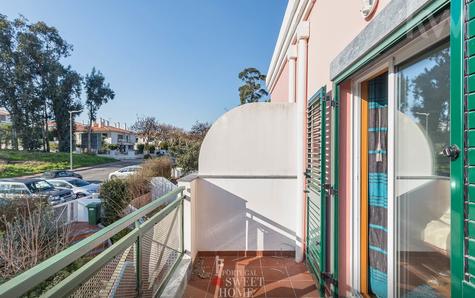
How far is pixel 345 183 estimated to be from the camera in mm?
2527

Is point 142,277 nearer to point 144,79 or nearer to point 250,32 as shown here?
point 250,32

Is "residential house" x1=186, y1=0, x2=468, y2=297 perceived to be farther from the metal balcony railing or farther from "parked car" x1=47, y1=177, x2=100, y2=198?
"parked car" x1=47, y1=177, x2=100, y2=198

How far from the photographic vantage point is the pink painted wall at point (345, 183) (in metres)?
2.51

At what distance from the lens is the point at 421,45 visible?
1.57 metres

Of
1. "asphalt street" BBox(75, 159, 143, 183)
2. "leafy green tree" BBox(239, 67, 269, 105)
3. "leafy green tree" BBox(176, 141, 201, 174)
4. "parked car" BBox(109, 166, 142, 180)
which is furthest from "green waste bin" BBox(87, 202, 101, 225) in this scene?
"leafy green tree" BBox(239, 67, 269, 105)

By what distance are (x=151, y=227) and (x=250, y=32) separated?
10.9 metres

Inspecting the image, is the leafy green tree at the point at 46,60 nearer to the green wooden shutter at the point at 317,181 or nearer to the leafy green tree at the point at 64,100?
the leafy green tree at the point at 64,100

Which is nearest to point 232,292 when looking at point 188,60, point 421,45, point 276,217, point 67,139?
point 276,217

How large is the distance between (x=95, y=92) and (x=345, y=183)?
37834 millimetres

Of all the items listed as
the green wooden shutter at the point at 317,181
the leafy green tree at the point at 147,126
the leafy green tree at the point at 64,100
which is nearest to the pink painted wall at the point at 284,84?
the green wooden shutter at the point at 317,181

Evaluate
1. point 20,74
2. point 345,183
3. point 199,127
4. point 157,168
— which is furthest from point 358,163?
point 20,74

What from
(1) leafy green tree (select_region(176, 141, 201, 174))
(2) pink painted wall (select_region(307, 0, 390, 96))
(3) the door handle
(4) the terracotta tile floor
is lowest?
(4) the terracotta tile floor

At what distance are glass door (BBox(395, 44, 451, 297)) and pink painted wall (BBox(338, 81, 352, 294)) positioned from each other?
2.03 feet

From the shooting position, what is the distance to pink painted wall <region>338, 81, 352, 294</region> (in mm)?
2506
